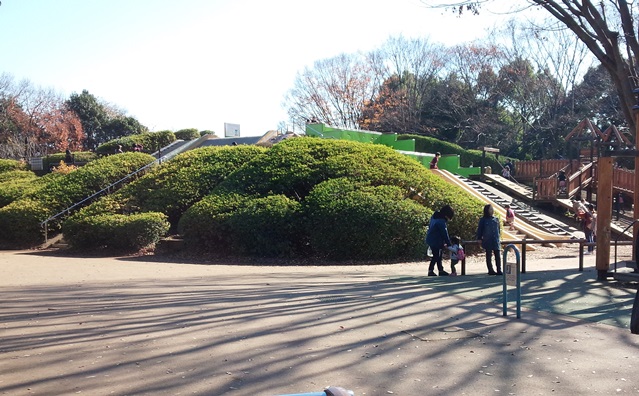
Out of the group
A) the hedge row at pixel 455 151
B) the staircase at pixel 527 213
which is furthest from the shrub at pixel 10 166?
the hedge row at pixel 455 151

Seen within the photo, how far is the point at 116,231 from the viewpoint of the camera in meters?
19.5

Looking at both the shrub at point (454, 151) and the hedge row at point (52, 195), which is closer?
the hedge row at point (52, 195)

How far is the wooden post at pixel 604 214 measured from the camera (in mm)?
11484

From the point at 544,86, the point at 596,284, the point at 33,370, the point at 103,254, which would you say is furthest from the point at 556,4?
the point at 544,86

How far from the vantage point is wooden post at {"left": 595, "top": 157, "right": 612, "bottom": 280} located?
11484 mm

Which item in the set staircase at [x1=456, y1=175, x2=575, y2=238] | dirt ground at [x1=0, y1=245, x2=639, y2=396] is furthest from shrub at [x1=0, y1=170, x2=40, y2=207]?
staircase at [x1=456, y1=175, x2=575, y2=238]

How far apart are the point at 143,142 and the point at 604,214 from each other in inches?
1146

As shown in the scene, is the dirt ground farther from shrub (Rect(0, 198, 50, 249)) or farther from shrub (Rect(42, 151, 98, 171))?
shrub (Rect(42, 151, 98, 171))

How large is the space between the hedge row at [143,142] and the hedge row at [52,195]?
26.5ft

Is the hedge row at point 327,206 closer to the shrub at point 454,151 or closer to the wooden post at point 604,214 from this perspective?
the wooden post at point 604,214

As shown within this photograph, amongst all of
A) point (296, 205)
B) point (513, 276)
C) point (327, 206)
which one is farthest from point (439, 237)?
point (296, 205)

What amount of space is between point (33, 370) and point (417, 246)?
1265cm

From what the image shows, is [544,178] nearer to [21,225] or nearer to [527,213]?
[527,213]

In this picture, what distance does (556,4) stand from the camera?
14000 mm
